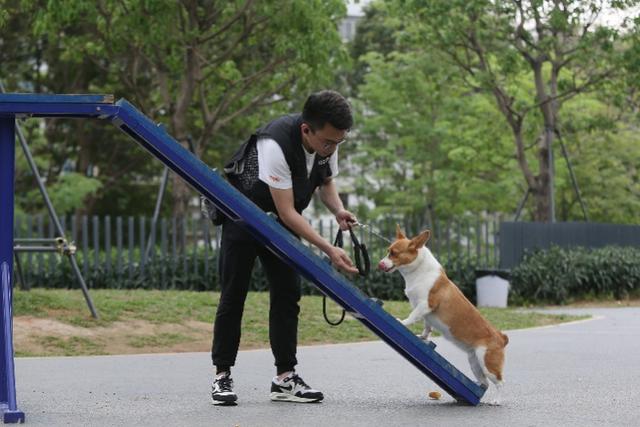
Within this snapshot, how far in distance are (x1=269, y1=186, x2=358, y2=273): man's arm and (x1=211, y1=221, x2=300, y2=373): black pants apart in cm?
35

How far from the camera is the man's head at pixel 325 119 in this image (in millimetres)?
6930

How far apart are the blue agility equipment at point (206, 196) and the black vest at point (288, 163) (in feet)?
0.80

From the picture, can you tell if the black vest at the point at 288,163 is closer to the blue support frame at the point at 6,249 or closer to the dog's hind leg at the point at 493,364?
the blue support frame at the point at 6,249

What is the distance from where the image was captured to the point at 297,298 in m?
7.59

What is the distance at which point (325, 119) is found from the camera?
696 centimetres

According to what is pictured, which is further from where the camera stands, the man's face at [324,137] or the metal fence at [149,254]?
the metal fence at [149,254]

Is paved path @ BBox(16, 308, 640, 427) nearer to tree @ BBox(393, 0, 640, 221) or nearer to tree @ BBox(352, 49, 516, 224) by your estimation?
tree @ BBox(393, 0, 640, 221)

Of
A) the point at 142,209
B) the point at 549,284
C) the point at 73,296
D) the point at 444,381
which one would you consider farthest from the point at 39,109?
the point at 142,209

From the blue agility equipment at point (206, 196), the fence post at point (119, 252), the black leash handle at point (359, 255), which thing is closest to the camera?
the blue agility equipment at point (206, 196)

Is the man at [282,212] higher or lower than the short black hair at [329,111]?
lower

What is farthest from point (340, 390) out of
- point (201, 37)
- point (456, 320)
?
point (201, 37)

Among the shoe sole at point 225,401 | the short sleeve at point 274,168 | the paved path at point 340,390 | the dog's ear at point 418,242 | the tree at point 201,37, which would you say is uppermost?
the tree at point 201,37

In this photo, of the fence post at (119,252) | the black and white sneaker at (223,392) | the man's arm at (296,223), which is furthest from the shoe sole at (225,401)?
the fence post at (119,252)

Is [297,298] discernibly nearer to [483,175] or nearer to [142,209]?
[483,175]
